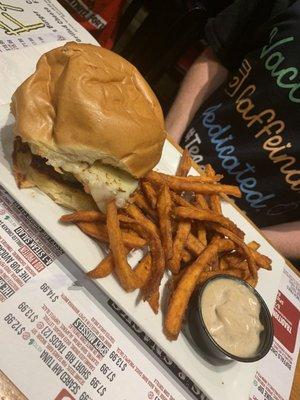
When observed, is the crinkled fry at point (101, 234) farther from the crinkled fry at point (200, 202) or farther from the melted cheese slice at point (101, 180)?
the crinkled fry at point (200, 202)

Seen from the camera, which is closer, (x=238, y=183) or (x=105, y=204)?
(x=105, y=204)

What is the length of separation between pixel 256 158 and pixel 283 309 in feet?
2.63

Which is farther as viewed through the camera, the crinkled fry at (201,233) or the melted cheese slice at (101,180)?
the crinkled fry at (201,233)

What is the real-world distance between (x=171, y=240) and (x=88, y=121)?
0.53 metres

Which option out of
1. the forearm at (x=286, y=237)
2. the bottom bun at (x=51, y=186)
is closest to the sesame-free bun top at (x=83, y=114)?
the bottom bun at (x=51, y=186)

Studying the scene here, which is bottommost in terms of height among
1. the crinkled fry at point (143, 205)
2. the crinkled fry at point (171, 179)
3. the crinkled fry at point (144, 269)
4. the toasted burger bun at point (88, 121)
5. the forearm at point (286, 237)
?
→ the forearm at point (286, 237)

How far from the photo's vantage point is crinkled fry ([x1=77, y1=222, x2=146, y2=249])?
4.58 feet

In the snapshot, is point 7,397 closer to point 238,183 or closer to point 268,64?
point 238,183

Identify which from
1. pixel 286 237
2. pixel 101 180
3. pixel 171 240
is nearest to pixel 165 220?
pixel 171 240

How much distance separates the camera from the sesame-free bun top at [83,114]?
4.18 feet

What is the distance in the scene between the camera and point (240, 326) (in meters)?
1.45

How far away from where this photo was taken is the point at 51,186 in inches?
56.1

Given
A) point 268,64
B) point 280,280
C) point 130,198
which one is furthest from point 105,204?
point 268,64

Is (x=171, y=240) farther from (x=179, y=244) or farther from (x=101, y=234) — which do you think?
(x=101, y=234)
